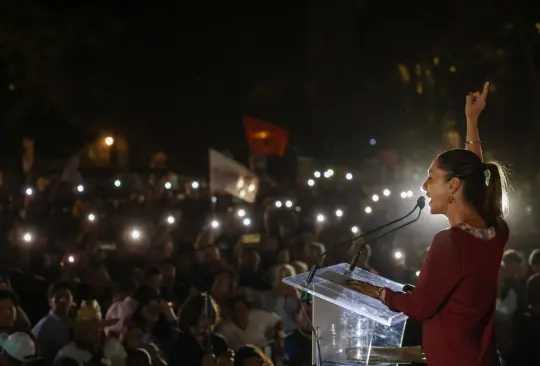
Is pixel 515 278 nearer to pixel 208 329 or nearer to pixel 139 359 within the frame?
pixel 208 329

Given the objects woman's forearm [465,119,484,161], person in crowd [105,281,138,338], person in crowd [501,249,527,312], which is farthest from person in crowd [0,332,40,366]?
person in crowd [501,249,527,312]

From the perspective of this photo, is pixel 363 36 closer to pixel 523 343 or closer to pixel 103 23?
pixel 103 23

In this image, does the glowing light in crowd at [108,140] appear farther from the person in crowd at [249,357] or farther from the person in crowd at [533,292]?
the person in crowd at [249,357]

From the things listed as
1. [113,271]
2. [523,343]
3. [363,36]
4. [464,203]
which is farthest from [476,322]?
[363,36]

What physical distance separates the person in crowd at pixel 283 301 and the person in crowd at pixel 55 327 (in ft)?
7.39

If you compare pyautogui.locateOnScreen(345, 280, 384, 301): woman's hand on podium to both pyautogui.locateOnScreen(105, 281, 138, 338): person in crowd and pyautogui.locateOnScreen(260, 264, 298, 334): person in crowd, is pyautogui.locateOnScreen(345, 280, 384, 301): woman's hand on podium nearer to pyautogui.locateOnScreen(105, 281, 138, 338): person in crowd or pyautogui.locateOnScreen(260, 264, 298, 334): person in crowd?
pyautogui.locateOnScreen(105, 281, 138, 338): person in crowd

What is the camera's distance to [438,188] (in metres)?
2.95

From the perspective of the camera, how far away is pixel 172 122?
86.8 feet

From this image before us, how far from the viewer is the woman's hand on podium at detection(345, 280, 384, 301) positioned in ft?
9.95

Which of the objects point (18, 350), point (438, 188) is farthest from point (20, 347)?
point (438, 188)

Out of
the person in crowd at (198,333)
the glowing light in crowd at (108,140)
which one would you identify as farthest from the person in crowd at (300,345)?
the glowing light in crowd at (108,140)

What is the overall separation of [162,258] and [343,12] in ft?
67.6

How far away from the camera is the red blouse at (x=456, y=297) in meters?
2.80

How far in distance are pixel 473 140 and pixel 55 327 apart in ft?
15.9
